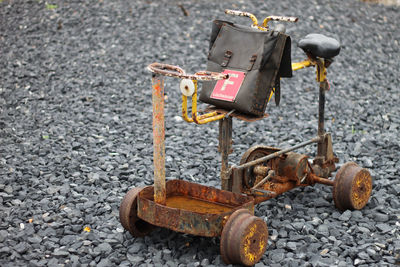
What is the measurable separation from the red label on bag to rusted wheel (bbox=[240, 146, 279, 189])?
30.4 inches

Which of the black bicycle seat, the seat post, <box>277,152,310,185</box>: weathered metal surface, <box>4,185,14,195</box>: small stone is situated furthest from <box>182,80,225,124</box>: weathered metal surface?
<box>4,185,14,195</box>: small stone

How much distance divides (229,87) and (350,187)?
154cm

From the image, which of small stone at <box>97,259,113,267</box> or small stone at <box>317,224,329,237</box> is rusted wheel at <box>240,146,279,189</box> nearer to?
small stone at <box>317,224,329,237</box>

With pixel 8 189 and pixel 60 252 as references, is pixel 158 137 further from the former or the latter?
pixel 8 189

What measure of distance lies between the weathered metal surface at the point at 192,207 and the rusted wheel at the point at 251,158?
0.43 meters

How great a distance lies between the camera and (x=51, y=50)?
10.2 meters

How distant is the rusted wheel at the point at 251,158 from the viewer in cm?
502

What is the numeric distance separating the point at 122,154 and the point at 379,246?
3279mm

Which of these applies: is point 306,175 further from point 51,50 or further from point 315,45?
point 51,50

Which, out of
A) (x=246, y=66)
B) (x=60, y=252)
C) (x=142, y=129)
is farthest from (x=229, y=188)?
(x=142, y=129)

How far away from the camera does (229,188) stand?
4.80 m

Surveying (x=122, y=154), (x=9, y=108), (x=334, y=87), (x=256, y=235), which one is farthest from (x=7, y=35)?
(x=256, y=235)

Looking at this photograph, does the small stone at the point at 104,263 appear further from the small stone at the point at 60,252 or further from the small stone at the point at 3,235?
the small stone at the point at 3,235

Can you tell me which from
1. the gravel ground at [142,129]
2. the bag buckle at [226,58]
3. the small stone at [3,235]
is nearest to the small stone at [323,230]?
the gravel ground at [142,129]
